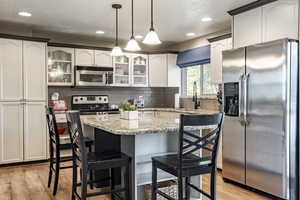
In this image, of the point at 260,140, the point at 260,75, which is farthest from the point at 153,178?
the point at 260,75

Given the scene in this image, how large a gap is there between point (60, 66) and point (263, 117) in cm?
386

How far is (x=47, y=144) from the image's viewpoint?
480 centimetres

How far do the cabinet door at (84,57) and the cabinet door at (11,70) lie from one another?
1.12 metres

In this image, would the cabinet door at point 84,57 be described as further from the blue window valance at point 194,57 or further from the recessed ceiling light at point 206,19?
the recessed ceiling light at point 206,19

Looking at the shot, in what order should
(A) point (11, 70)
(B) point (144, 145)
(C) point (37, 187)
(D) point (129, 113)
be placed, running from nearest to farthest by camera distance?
(B) point (144, 145)
(D) point (129, 113)
(C) point (37, 187)
(A) point (11, 70)

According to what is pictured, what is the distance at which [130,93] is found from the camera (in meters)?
6.27

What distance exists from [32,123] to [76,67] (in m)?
1.37

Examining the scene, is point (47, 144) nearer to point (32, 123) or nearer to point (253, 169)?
point (32, 123)

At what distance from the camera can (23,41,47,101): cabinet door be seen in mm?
4594

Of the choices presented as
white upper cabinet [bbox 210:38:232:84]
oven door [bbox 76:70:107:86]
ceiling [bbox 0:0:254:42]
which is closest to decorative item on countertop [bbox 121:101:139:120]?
ceiling [bbox 0:0:254:42]

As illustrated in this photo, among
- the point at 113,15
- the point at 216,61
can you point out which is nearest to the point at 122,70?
the point at 113,15

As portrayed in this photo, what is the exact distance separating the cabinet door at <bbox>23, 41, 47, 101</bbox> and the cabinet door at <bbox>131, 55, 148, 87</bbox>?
6.45 ft

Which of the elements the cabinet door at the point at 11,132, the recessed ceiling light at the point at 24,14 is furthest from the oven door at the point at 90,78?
the recessed ceiling light at the point at 24,14

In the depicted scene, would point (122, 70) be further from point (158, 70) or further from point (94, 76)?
point (158, 70)
